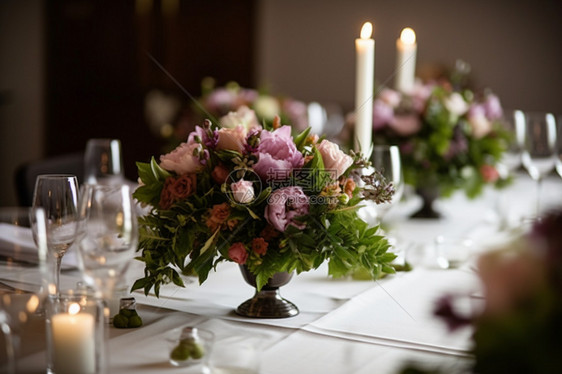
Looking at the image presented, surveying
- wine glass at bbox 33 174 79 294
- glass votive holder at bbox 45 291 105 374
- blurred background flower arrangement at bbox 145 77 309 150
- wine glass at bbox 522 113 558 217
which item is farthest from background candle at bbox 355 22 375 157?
blurred background flower arrangement at bbox 145 77 309 150

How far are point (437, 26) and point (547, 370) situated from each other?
243 inches

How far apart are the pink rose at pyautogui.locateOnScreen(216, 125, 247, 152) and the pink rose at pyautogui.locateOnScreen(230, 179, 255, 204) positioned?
3.4 inches

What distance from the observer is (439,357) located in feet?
3.78

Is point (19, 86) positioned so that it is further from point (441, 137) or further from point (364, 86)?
point (364, 86)

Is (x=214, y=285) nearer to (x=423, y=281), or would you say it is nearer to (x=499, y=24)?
(x=423, y=281)

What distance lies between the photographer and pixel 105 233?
3.37 ft

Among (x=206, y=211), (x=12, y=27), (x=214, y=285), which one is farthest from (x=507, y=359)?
(x=12, y=27)

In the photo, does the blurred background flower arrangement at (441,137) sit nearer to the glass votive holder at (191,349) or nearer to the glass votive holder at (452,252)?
the glass votive holder at (452,252)

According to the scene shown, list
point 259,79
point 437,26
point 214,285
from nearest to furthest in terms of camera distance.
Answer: point 214,285 → point 437,26 → point 259,79

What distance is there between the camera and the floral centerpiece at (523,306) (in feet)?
2.27

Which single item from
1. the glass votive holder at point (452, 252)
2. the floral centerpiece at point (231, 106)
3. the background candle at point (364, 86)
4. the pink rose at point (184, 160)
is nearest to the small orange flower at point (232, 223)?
the pink rose at point (184, 160)

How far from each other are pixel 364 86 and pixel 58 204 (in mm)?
688

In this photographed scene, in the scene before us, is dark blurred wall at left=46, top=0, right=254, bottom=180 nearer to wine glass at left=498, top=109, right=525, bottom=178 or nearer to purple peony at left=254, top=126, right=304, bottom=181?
wine glass at left=498, top=109, right=525, bottom=178

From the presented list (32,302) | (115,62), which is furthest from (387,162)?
(115,62)
